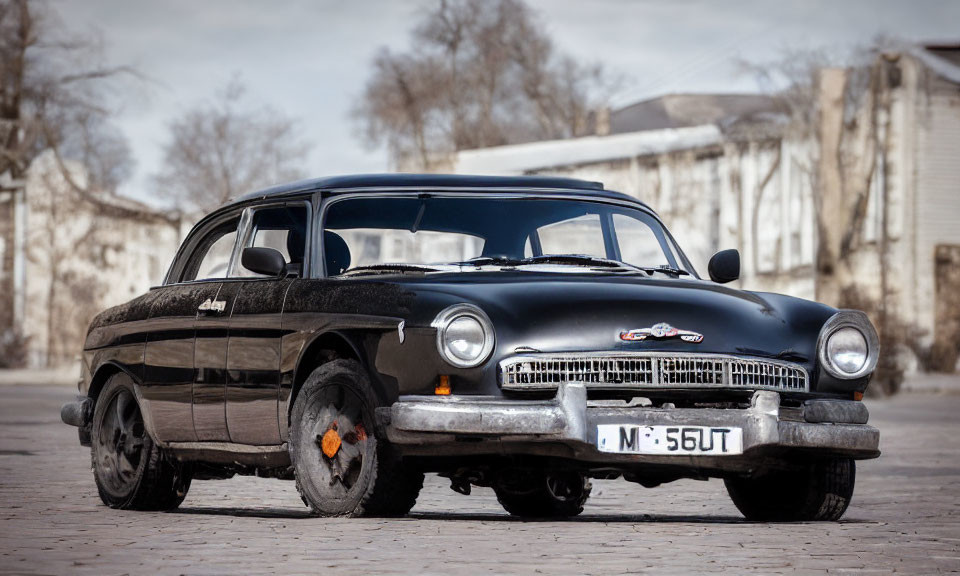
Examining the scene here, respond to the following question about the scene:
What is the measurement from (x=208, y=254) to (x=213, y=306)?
1.13 m

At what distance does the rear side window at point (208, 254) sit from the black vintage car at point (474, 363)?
0.08 meters

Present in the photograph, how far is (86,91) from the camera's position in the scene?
180 ft

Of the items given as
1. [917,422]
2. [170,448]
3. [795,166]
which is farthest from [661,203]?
[170,448]

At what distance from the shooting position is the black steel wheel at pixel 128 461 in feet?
30.5

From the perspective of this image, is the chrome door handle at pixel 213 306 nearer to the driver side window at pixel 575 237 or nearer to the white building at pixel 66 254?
the driver side window at pixel 575 237

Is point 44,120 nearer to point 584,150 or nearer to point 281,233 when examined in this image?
point 584,150

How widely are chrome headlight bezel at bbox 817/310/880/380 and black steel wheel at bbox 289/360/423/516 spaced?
72.0 inches

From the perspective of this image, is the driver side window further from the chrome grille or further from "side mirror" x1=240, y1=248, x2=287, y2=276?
"side mirror" x1=240, y1=248, x2=287, y2=276

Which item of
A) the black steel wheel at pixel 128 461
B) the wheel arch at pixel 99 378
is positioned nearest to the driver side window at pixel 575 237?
the black steel wheel at pixel 128 461

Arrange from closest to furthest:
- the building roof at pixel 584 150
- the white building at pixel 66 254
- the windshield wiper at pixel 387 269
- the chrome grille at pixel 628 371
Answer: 1. the chrome grille at pixel 628 371
2. the windshield wiper at pixel 387 269
3. the white building at pixel 66 254
4. the building roof at pixel 584 150

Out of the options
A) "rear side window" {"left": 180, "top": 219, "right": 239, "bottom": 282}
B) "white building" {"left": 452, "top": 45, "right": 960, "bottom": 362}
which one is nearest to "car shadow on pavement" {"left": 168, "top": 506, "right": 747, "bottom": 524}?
"rear side window" {"left": 180, "top": 219, "right": 239, "bottom": 282}

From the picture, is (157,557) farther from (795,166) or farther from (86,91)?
(86,91)

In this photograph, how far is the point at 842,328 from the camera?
8125 mm

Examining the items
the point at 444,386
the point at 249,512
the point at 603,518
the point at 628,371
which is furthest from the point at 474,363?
the point at 249,512
